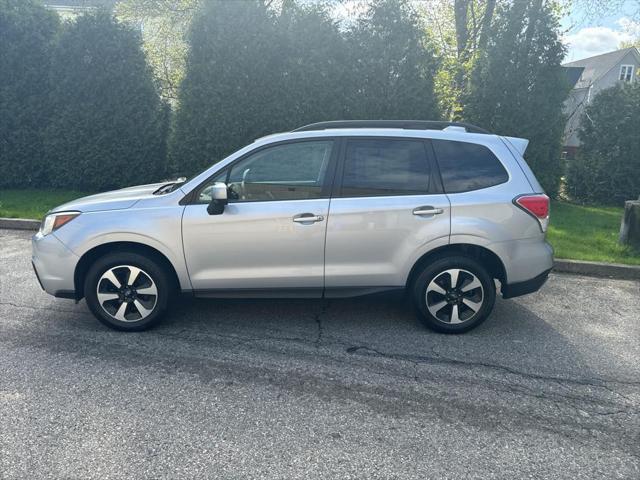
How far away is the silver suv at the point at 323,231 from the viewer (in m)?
4.14

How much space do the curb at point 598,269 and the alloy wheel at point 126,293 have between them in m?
5.03

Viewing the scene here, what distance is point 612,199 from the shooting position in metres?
11.5

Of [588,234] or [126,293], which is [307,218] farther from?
[588,234]

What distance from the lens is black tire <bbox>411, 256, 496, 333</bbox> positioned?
13.9 feet

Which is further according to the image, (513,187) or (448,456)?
(513,187)

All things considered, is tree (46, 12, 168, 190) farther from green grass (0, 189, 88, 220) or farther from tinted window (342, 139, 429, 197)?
tinted window (342, 139, 429, 197)

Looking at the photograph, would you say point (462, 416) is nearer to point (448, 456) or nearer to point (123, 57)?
point (448, 456)

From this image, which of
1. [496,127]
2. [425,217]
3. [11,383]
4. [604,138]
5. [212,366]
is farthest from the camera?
[604,138]

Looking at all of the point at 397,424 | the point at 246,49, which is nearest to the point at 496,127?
the point at 246,49

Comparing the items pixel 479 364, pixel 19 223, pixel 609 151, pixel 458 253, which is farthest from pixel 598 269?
pixel 19 223

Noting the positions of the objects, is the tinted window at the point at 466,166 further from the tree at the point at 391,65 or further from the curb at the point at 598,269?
the tree at the point at 391,65

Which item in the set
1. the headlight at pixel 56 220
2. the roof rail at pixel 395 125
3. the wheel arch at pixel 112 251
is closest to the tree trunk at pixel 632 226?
the roof rail at pixel 395 125

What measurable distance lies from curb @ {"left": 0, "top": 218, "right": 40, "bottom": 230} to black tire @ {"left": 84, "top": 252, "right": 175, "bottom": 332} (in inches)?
198

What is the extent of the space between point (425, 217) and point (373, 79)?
6.41 meters
